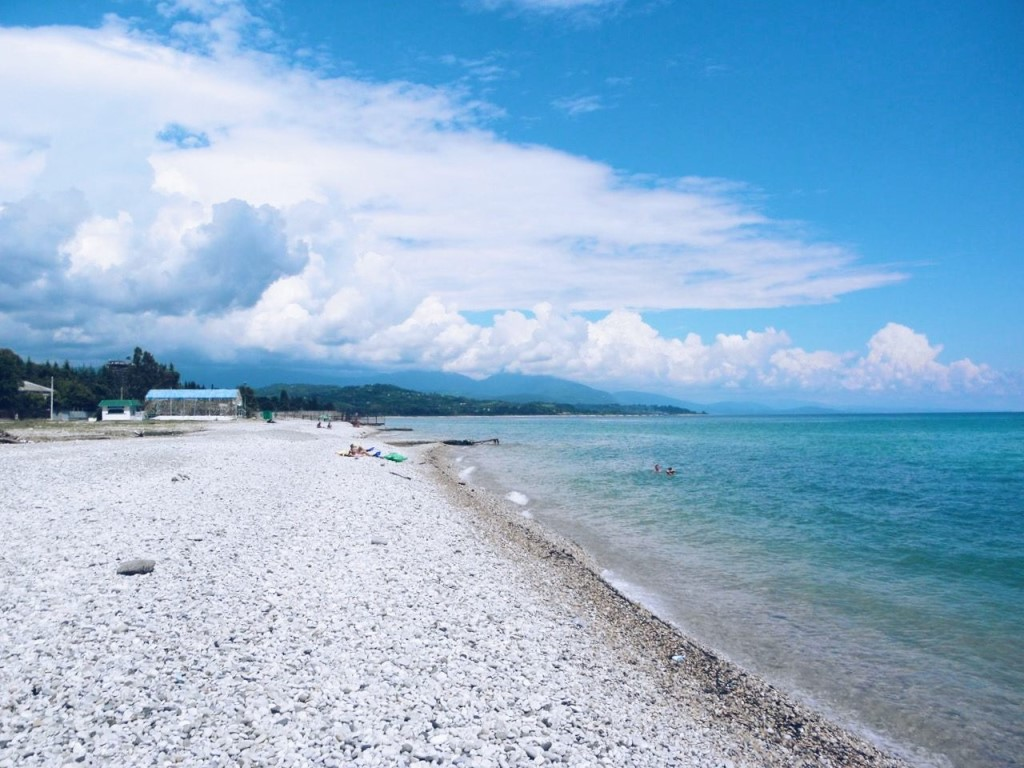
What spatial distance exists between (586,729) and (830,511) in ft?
77.2

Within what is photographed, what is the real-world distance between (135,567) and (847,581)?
15684mm

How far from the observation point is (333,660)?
25.8ft

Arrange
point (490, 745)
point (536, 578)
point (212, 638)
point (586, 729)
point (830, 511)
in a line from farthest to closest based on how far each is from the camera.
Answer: point (830, 511) → point (536, 578) → point (212, 638) → point (586, 729) → point (490, 745)

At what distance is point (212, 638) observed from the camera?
812cm

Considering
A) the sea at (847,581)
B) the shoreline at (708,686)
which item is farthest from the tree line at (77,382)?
the shoreline at (708,686)

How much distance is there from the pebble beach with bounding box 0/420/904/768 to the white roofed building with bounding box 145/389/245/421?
73.6 metres

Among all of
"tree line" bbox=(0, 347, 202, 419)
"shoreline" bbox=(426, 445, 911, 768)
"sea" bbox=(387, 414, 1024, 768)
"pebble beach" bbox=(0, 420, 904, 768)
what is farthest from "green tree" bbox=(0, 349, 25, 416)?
"shoreline" bbox=(426, 445, 911, 768)

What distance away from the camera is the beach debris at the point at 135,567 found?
10266 mm

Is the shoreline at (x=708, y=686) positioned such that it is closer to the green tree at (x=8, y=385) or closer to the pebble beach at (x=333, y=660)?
the pebble beach at (x=333, y=660)

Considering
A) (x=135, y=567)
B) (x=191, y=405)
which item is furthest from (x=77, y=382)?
(x=135, y=567)

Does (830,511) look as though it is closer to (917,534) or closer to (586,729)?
(917,534)

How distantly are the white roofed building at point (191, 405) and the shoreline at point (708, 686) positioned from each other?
7785 centimetres

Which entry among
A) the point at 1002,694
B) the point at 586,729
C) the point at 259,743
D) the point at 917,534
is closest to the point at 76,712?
the point at 259,743

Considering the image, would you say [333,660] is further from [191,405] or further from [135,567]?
[191,405]
